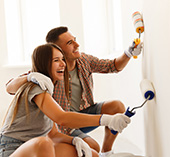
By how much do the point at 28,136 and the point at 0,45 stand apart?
251 centimetres

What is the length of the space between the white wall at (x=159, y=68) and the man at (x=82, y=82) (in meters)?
0.52

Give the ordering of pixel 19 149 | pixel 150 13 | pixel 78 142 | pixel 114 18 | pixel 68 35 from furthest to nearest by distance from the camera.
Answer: pixel 114 18, pixel 68 35, pixel 78 142, pixel 150 13, pixel 19 149

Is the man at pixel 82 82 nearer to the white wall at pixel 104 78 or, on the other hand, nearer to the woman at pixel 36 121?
the white wall at pixel 104 78

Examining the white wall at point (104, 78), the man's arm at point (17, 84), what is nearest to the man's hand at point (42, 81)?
the man's arm at point (17, 84)

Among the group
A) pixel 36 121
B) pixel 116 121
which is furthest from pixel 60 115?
pixel 116 121

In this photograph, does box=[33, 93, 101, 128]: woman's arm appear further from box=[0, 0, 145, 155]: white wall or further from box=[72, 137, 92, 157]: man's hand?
box=[0, 0, 145, 155]: white wall

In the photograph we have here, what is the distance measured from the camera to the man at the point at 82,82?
6.68 feet

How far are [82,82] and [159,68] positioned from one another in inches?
34.6

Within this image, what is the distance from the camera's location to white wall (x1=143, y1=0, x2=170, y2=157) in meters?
1.18

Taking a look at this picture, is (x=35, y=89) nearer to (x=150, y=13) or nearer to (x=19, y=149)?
(x=19, y=149)

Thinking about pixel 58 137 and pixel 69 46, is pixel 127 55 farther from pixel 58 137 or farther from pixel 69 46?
pixel 58 137

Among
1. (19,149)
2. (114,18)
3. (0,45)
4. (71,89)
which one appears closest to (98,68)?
(71,89)

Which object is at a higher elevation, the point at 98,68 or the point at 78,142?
the point at 98,68

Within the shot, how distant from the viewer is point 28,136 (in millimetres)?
1484
